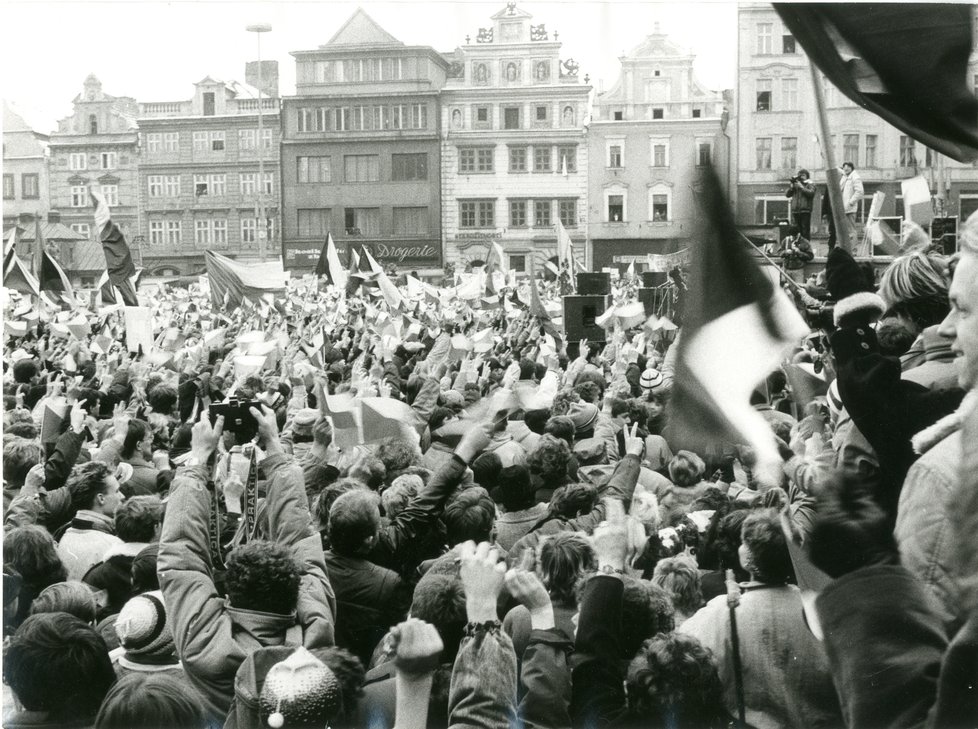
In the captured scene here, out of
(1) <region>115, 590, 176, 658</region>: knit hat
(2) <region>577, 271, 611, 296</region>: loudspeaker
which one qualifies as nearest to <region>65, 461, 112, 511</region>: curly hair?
(1) <region>115, 590, 176, 658</region>: knit hat

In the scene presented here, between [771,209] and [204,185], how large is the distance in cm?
646

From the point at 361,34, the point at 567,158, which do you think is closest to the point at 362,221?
the point at 567,158

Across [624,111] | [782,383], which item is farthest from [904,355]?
[624,111]

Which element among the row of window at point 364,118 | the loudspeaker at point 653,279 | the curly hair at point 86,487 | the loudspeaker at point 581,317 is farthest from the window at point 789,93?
the loudspeaker at point 653,279

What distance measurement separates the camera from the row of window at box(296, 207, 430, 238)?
Result: 16.8 m

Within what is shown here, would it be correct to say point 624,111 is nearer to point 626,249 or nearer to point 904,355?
point 904,355

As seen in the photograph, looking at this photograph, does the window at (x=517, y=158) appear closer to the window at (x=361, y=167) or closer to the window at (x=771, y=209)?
the window at (x=361, y=167)

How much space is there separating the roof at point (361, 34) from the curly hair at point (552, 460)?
2.35 meters

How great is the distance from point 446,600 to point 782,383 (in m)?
4.75

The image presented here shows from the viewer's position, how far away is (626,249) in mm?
19406

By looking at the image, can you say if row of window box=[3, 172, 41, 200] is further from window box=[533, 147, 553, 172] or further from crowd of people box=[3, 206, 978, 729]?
window box=[533, 147, 553, 172]

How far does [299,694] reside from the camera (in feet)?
10.7

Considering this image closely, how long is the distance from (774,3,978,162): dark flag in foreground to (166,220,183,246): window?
8.77 meters

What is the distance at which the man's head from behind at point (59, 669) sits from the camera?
375 centimetres
